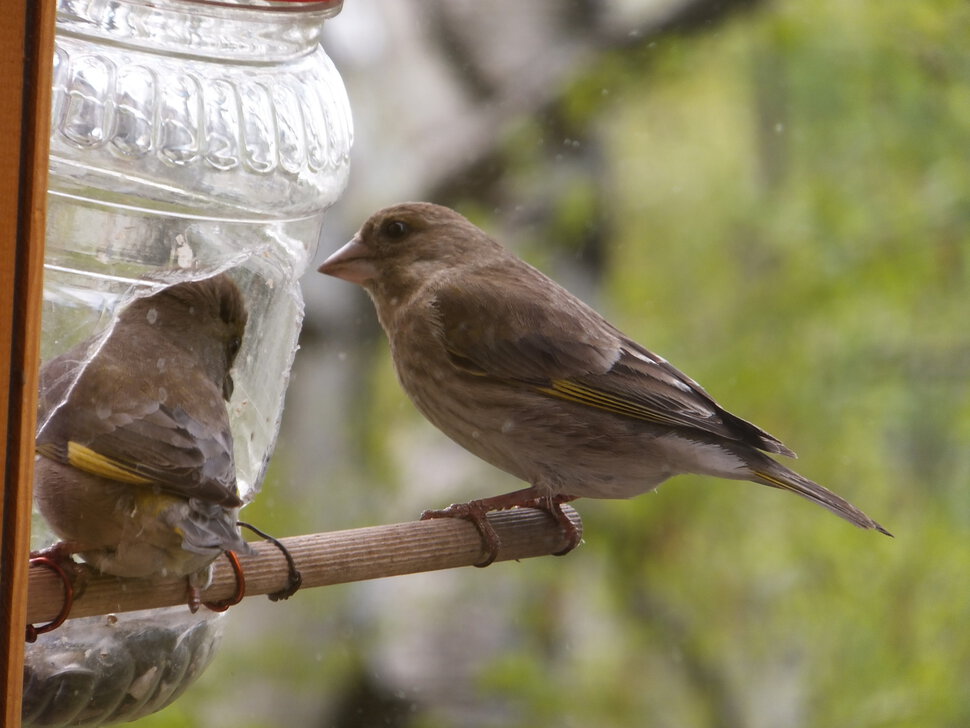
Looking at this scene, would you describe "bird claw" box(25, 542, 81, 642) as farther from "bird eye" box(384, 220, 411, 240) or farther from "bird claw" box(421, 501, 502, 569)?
"bird eye" box(384, 220, 411, 240)

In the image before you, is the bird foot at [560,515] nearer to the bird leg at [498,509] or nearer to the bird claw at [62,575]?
the bird leg at [498,509]

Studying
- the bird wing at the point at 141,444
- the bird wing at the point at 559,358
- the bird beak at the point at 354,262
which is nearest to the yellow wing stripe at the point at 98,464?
the bird wing at the point at 141,444

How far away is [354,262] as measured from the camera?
9.62ft

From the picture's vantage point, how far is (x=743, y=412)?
17.1 feet

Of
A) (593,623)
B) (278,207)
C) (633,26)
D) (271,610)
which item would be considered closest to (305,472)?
(271,610)

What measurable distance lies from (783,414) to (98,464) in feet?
13.0

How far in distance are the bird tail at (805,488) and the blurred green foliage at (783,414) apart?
7.31ft

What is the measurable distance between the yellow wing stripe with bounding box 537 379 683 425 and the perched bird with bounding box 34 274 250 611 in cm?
94

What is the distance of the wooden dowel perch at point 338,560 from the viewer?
6.03ft

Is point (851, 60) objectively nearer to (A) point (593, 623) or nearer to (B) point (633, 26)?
(B) point (633, 26)

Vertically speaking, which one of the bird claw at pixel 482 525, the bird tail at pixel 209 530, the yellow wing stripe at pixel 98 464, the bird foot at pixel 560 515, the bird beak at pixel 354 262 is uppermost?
the yellow wing stripe at pixel 98 464

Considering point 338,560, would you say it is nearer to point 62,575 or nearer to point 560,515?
point 62,575

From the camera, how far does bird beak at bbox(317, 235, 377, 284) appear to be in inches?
115

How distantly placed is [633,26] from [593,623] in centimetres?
275
